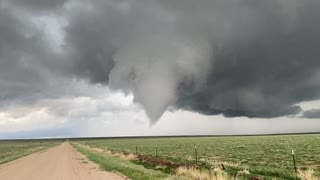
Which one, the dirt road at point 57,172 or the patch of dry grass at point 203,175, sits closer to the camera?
the patch of dry grass at point 203,175

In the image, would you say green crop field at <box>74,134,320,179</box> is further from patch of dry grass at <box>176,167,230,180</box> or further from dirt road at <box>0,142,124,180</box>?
dirt road at <box>0,142,124,180</box>

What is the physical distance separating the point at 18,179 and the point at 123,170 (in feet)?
25.9

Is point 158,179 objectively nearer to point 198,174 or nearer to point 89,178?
point 198,174

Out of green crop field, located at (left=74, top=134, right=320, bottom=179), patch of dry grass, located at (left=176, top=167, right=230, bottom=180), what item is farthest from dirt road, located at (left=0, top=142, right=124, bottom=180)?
green crop field, located at (left=74, top=134, right=320, bottom=179)

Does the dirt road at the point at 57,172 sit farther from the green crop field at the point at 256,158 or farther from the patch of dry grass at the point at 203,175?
the green crop field at the point at 256,158

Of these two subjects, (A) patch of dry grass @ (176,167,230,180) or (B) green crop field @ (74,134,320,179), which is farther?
(B) green crop field @ (74,134,320,179)

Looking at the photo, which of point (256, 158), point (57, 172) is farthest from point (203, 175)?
point (256, 158)

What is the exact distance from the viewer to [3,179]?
28.2 meters

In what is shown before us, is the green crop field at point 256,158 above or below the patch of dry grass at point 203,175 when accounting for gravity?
above

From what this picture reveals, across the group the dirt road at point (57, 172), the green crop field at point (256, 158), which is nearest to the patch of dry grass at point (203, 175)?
the green crop field at point (256, 158)

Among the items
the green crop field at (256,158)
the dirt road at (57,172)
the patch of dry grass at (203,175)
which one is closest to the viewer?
the patch of dry grass at (203,175)

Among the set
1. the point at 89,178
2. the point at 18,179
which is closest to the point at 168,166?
the point at 89,178

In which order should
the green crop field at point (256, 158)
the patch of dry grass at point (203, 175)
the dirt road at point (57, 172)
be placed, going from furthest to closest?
the dirt road at point (57, 172) < the green crop field at point (256, 158) < the patch of dry grass at point (203, 175)

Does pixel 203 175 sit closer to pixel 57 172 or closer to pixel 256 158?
pixel 57 172
